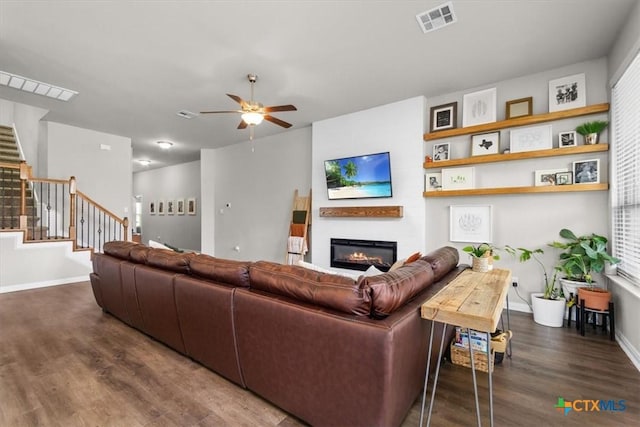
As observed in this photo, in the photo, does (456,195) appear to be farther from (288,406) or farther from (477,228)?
(288,406)

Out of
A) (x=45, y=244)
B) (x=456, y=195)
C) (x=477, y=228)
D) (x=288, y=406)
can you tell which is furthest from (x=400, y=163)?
(x=45, y=244)

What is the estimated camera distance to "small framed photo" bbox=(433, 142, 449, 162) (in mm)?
4090

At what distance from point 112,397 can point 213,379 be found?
607 millimetres

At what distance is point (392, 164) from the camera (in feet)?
14.7

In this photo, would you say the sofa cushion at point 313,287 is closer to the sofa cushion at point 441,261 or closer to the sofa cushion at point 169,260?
the sofa cushion at point 169,260

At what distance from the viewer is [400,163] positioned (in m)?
4.43

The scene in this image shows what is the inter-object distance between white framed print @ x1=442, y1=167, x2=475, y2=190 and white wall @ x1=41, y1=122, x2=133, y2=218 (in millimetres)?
6688

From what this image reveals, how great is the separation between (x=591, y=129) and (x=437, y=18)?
2.14 meters

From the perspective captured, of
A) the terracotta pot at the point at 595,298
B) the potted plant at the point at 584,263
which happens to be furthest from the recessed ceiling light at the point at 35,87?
the terracotta pot at the point at 595,298

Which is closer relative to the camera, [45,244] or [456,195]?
[456,195]

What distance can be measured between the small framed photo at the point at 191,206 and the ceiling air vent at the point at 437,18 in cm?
787

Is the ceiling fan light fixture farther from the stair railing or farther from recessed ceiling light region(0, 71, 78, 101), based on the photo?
the stair railing

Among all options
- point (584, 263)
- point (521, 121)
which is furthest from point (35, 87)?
point (584, 263)

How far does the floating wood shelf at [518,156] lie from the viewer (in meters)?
3.17
